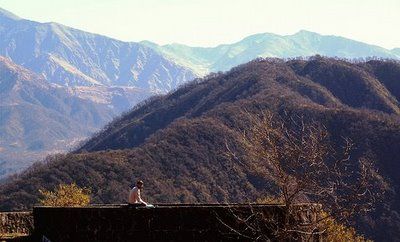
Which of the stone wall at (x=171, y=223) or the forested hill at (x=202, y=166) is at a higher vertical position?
the stone wall at (x=171, y=223)

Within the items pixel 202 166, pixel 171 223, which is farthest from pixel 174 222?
pixel 202 166

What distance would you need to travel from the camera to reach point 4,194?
121250mm

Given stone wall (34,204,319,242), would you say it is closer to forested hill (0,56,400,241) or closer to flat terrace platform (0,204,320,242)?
flat terrace platform (0,204,320,242)

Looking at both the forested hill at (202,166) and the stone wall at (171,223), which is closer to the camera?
the stone wall at (171,223)

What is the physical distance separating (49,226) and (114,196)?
10129cm

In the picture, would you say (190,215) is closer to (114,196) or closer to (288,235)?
(288,235)

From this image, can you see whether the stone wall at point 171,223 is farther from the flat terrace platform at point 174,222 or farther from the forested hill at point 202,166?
the forested hill at point 202,166

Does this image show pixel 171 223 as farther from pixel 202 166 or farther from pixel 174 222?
pixel 202 166

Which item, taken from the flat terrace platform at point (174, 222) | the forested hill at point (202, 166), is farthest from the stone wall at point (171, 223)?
the forested hill at point (202, 166)

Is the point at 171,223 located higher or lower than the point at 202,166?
higher

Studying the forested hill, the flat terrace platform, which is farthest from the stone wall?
the forested hill

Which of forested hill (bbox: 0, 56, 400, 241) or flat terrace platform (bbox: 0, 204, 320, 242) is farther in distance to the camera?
forested hill (bbox: 0, 56, 400, 241)

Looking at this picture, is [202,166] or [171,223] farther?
[202,166]

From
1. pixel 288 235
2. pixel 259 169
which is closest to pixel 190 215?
pixel 288 235
